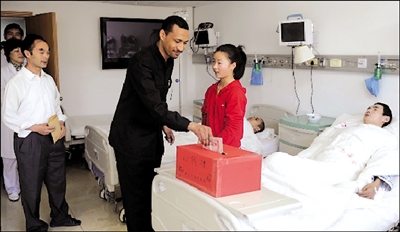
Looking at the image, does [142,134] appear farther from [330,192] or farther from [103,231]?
[103,231]

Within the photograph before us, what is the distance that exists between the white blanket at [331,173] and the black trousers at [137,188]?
1.72ft

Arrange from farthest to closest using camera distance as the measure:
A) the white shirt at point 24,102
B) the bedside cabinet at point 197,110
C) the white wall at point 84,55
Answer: the bedside cabinet at point 197,110, the white wall at point 84,55, the white shirt at point 24,102

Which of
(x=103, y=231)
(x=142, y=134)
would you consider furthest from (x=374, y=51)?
(x=103, y=231)

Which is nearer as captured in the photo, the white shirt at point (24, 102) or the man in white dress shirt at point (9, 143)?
the white shirt at point (24, 102)

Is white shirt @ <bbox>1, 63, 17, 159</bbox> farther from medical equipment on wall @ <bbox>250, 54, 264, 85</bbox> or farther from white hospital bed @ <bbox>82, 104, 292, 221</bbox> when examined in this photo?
medical equipment on wall @ <bbox>250, 54, 264, 85</bbox>

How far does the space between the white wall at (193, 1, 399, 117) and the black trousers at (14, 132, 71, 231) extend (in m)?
1.77

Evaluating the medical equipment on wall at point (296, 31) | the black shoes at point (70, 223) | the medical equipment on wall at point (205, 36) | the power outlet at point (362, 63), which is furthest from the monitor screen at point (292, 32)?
the black shoes at point (70, 223)

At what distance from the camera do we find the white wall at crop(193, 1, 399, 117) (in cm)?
230

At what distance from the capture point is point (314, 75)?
2.87m

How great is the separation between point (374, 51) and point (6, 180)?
2717mm

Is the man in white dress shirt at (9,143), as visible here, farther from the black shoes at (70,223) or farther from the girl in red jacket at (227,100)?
the girl in red jacket at (227,100)

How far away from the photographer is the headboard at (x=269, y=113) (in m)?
3.14

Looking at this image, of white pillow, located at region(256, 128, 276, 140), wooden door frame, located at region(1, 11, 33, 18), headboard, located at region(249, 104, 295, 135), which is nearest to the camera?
white pillow, located at region(256, 128, 276, 140)

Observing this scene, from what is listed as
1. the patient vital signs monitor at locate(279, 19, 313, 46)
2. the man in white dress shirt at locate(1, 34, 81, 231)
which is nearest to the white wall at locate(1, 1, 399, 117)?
the patient vital signs monitor at locate(279, 19, 313, 46)
